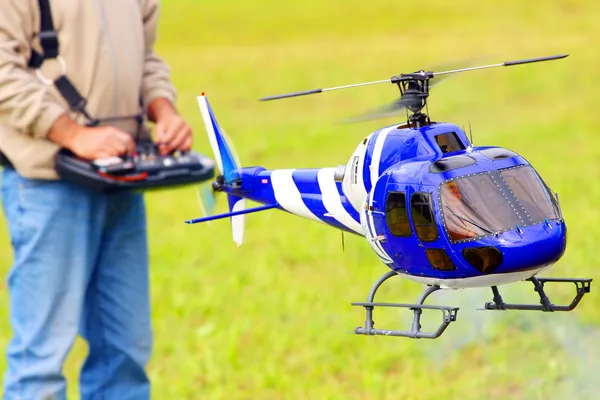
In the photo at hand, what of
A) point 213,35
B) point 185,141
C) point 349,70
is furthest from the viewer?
point 213,35

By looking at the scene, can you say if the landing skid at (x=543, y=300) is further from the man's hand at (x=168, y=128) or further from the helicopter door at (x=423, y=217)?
the man's hand at (x=168, y=128)

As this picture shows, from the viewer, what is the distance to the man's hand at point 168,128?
14.8 feet

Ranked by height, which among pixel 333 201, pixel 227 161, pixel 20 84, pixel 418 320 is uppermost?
pixel 20 84

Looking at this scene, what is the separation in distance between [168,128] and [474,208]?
185 cm

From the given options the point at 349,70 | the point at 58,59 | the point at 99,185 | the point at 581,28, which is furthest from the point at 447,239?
the point at 581,28

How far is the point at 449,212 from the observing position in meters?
3.11

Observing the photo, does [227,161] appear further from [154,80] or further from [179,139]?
[154,80]

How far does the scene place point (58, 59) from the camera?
436 centimetres

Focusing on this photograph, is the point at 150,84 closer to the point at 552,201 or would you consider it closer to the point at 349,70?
the point at 552,201

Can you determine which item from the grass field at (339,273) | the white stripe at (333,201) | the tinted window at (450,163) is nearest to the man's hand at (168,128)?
the white stripe at (333,201)

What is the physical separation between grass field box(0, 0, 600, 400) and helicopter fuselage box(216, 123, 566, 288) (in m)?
2.43

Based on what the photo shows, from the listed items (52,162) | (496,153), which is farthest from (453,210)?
(52,162)

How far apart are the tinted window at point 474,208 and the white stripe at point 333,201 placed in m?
0.61

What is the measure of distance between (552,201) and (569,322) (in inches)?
131
